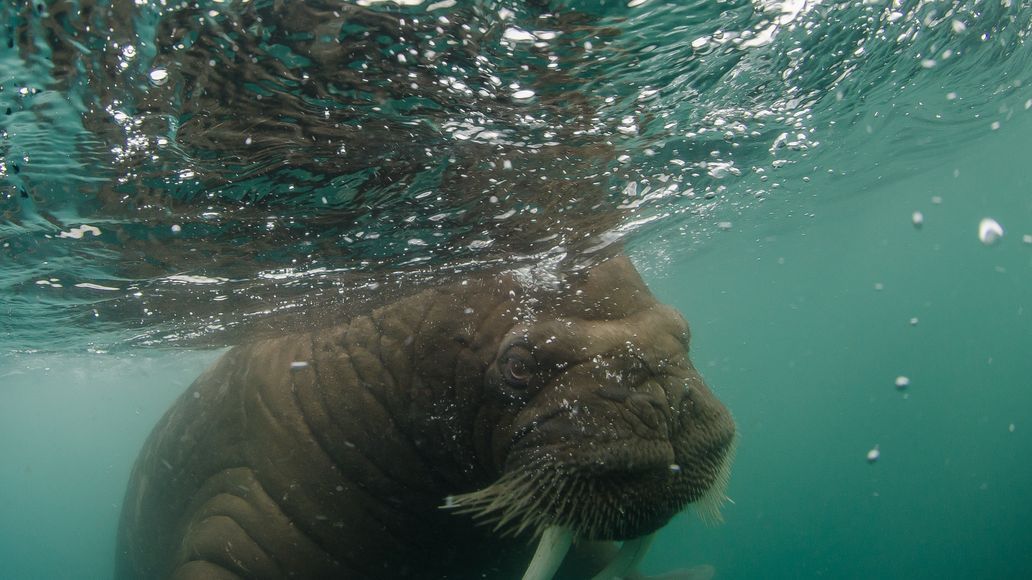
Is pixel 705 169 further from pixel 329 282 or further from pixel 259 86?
pixel 259 86

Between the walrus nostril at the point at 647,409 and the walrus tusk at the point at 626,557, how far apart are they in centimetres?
154

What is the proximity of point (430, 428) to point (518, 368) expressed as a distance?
3.78 ft

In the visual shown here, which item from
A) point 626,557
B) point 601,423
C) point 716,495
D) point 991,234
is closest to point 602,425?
point 601,423

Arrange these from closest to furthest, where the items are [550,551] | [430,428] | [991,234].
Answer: [550,551], [430,428], [991,234]

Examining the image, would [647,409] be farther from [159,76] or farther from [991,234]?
[991,234]

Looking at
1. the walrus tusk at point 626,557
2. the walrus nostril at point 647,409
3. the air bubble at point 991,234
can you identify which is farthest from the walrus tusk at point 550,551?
the air bubble at point 991,234

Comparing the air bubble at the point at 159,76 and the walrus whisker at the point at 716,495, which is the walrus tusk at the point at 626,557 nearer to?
the walrus whisker at the point at 716,495

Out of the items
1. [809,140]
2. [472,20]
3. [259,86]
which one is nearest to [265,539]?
[259,86]

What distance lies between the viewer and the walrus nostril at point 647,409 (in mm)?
3562

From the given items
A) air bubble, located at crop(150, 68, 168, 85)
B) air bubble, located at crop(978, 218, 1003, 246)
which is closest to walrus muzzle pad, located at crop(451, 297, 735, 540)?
air bubble, located at crop(150, 68, 168, 85)

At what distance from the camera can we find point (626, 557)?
4746 millimetres

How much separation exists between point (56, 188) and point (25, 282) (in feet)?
12.5

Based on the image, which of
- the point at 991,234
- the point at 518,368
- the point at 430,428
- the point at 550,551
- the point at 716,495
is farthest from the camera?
the point at 991,234

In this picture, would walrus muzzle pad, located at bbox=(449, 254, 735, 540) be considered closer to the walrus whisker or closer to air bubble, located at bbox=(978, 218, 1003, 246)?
the walrus whisker
